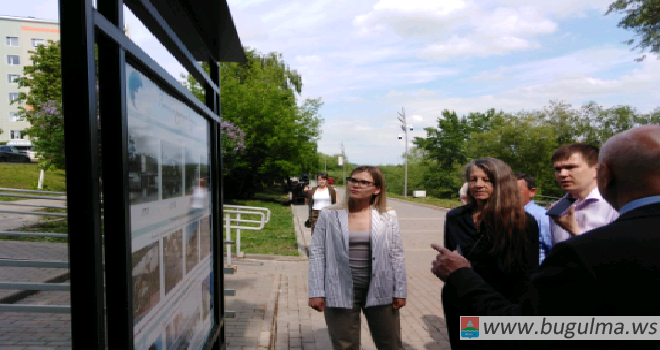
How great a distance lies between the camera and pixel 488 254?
2.54 metres

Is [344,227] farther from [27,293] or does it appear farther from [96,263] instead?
[27,293]

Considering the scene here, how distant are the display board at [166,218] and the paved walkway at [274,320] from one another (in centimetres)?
179

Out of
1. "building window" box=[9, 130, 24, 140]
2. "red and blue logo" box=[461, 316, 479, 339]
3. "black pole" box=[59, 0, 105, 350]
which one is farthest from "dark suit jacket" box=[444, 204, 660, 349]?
"building window" box=[9, 130, 24, 140]

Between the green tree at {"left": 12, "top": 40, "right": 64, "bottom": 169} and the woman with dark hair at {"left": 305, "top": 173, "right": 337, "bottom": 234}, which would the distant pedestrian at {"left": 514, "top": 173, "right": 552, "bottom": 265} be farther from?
the woman with dark hair at {"left": 305, "top": 173, "right": 337, "bottom": 234}

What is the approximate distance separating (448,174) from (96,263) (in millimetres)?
58775

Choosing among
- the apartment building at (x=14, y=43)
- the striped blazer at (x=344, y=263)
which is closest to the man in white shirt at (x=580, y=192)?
the striped blazer at (x=344, y=263)

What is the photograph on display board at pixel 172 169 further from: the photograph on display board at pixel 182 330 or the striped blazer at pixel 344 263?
the striped blazer at pixel 344 263

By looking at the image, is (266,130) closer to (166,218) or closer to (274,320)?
(274,320)

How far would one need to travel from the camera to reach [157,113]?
6.50 feet

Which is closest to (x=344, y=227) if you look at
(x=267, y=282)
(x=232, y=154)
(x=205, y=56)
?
(x=205, y=56)

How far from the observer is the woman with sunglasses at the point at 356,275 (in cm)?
315

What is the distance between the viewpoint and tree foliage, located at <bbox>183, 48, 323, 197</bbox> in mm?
26266

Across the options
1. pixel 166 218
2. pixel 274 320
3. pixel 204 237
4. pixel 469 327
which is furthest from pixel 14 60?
pixel 274 320

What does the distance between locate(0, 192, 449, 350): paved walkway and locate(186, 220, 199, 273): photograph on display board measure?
78.9 inches
